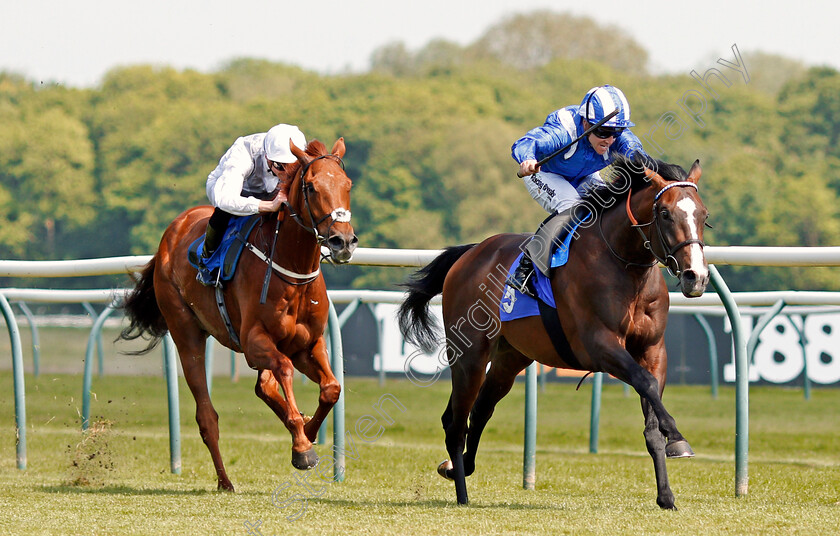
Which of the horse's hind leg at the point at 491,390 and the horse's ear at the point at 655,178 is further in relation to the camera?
the horse's hind leg at the point at 491,390

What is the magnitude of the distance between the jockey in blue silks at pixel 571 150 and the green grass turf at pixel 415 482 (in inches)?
52.1

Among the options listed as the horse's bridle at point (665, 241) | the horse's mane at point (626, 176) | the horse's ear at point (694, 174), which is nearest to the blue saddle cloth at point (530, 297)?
the horse's mane at point (626, 176)

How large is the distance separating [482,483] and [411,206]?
3871 centimetres

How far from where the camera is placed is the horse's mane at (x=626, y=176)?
5.08 metres

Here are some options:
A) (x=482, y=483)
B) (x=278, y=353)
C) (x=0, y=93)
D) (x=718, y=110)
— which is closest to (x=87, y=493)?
(x=278, y=353)

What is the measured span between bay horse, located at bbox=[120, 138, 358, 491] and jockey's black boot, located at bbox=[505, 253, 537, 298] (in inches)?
35.7

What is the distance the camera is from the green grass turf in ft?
14.8

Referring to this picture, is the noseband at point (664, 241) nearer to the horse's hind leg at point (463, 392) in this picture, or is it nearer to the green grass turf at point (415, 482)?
the green grass turf at point (415, 482)

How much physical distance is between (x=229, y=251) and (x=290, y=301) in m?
0.55

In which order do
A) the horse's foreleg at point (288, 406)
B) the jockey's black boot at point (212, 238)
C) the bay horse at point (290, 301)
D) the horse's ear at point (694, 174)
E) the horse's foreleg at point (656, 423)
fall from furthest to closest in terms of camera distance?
the jockey's black boot at point (212, 238), the bay horse at point (290, 301), the horse's foreleg at point (288, 406), the horse's ear at point (694, 174), the horse's foreleg at point (656, 423)

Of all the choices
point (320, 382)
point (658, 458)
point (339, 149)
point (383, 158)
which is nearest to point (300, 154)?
point (339, 149)

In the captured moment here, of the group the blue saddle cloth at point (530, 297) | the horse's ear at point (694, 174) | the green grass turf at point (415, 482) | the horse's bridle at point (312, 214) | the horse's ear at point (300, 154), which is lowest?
the green grass turf at point (415, 482)

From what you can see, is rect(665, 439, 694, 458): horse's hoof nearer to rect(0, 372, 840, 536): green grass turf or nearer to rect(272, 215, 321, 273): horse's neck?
rect(0, 372, 840, 536): green grass turf

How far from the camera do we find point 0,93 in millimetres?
46375
